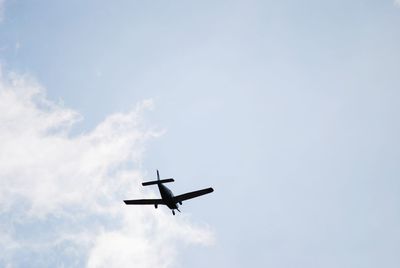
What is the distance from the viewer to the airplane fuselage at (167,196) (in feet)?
153

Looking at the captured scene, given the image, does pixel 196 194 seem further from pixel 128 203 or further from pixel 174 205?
pixel 128 203

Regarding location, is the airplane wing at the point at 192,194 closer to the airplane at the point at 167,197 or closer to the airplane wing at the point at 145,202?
the airplane at the point at 167,197

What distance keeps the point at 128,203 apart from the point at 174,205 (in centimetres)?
622

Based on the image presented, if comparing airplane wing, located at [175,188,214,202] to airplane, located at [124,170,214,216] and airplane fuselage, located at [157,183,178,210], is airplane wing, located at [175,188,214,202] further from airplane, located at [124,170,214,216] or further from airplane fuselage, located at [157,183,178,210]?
airplane fuselage, located at [157,183,178,210]

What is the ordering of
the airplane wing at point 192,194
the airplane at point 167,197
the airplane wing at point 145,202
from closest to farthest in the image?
the airplane at point 167,197 → the airplane wing at point 192,194 → the airplane wing at point 145,202

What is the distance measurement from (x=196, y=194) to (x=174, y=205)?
280 cm

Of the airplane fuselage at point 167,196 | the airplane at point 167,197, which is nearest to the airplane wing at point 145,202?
the airplane at point 167,197

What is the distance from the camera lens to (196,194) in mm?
49531

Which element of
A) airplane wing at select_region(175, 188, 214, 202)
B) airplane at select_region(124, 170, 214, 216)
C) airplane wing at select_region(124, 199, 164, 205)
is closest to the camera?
airplane at select_region(124, 170, 214, 216)

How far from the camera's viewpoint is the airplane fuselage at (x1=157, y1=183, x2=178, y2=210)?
46.7 meters

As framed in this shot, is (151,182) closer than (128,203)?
Yes

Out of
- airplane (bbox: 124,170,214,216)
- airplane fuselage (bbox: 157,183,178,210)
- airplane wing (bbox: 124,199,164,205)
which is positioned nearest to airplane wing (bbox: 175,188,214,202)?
airplane (bbox: 124,170,214,216)

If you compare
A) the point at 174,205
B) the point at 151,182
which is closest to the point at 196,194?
the point at 174,205

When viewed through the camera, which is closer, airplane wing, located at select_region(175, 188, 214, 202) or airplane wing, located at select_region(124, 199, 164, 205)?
airplane wing, located at select_region(175, 188, 214, 202)
